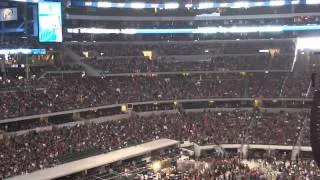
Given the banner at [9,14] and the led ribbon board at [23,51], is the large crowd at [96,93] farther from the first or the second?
the banner at [9,14]

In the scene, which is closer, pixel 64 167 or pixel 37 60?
pixel 64 167

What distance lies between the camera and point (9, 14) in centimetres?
4038

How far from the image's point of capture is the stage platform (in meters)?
26.2

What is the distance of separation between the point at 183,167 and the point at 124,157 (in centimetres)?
429

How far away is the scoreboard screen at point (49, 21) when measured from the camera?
1604 inches

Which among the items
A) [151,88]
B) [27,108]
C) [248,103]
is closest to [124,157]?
[27,108]

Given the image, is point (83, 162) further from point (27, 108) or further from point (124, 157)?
point (27, 108)

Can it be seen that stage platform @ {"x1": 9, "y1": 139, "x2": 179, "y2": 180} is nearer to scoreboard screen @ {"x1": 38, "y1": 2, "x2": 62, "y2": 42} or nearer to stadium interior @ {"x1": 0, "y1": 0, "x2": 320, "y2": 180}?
stadium interior @ {"x1": 0, "y1": 0, "x2": 320, "y2": 180}

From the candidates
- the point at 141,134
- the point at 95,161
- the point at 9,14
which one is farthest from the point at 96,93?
the point at 95,161

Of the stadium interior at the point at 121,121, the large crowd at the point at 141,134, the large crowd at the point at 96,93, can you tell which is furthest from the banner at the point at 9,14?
the large crowd at the point at 141,134

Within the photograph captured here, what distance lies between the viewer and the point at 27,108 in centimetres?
3562

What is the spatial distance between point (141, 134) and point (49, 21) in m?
13.6

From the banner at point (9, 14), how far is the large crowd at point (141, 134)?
11.8 m

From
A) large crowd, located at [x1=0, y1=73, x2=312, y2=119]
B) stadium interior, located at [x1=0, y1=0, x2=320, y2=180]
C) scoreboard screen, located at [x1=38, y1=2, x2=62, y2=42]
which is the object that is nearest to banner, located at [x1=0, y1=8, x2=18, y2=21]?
stadium interior, located at [x1=0, y1=0, x2=320, y2=180]
